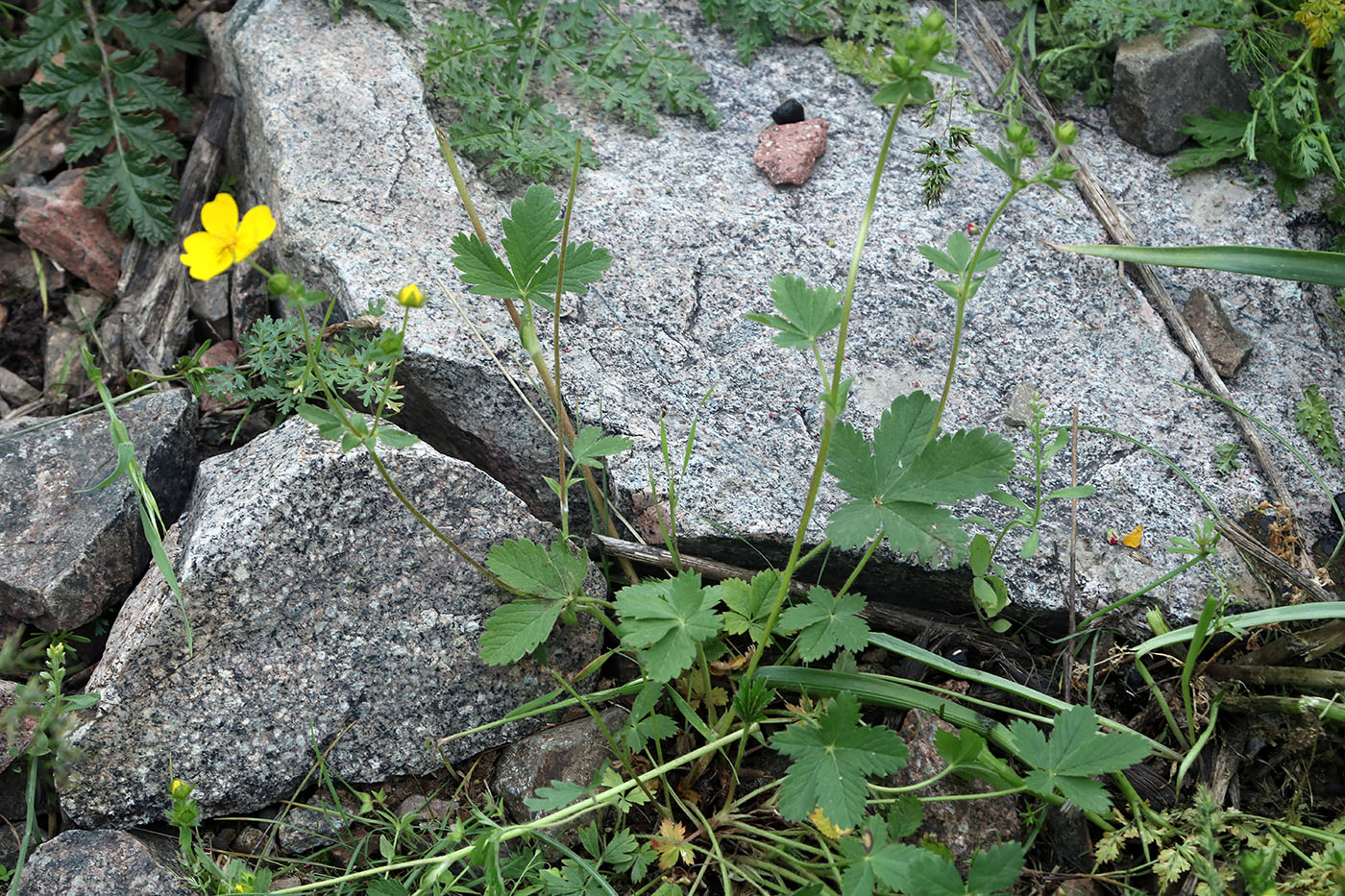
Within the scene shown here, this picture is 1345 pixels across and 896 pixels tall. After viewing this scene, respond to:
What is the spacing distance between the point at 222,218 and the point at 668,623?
118 cm

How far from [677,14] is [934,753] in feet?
8.51

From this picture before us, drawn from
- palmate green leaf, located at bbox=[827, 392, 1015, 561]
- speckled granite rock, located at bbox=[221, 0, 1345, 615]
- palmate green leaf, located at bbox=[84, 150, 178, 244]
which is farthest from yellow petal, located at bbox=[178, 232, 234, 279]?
palmate green leaf, located at bbox=[84, 150, 178, 244]

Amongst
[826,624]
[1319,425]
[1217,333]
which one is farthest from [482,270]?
[1319,425]

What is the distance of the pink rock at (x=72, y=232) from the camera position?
329 cm

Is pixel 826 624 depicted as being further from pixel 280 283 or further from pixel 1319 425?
pixel 1319 425

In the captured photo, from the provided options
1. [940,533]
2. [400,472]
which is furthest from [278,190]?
[940,533]

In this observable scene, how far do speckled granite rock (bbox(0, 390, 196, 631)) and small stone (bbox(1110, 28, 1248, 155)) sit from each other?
3082 mm

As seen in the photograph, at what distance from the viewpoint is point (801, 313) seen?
2.03 meters

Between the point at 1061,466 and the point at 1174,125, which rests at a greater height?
the point at 1174,125

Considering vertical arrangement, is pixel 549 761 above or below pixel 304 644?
below

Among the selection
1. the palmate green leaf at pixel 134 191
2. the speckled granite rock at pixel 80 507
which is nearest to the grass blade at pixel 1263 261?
the speckled granite rock at pixel 80 507

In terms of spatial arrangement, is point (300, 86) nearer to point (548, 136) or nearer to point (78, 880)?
point (548, 136)

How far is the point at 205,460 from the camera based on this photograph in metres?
2.69

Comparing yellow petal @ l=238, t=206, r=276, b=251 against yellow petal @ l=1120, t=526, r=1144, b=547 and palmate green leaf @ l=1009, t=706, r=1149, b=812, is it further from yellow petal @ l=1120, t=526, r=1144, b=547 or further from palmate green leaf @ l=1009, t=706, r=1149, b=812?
yellow petal @ l=1120, t=526, r=1144, b=547
